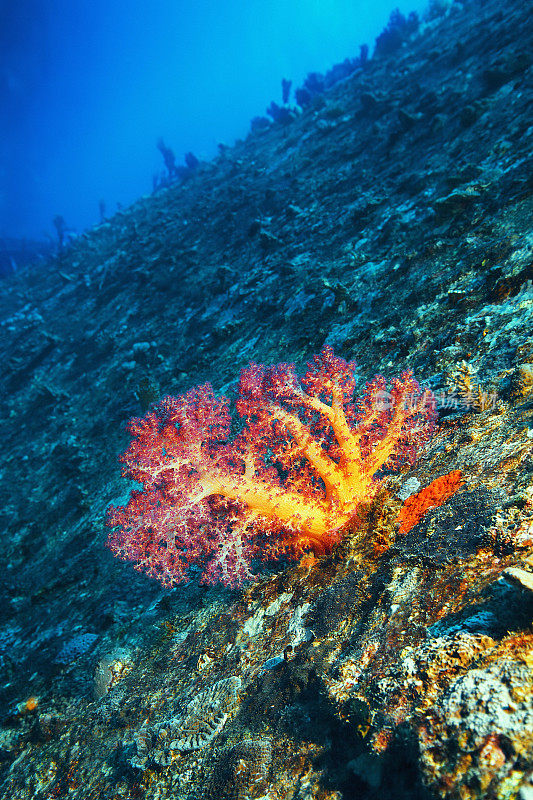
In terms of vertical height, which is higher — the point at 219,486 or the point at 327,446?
the point at 219,486

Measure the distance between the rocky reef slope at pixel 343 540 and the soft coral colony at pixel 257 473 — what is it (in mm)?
235

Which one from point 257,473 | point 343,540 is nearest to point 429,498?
point 343,540

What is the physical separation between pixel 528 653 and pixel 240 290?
22.6 ft

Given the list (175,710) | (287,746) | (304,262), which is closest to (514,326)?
(287,746)

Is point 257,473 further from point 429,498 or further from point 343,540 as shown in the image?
point 429,498

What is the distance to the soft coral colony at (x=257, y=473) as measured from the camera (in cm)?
246

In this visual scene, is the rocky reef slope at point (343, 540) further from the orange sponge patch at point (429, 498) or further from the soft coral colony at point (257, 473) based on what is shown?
the soft coral colony at point (257, 473)

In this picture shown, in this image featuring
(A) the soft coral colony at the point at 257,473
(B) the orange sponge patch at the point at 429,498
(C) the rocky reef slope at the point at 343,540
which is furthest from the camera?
(A) the soft coral colony at the point at 257,473

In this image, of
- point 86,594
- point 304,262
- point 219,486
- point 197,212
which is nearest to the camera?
point 219,486

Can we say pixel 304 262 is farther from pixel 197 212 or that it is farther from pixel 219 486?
pixel 197 212

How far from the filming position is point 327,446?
326cm

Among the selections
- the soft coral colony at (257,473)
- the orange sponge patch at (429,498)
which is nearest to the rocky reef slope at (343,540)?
the orange sponge patch at (429,498)

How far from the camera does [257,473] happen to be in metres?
2.73

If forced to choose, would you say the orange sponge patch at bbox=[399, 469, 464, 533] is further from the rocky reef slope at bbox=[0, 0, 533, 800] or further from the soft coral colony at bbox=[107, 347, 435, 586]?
the soft coral colony at bbox=[107, 347, 435, 586]
